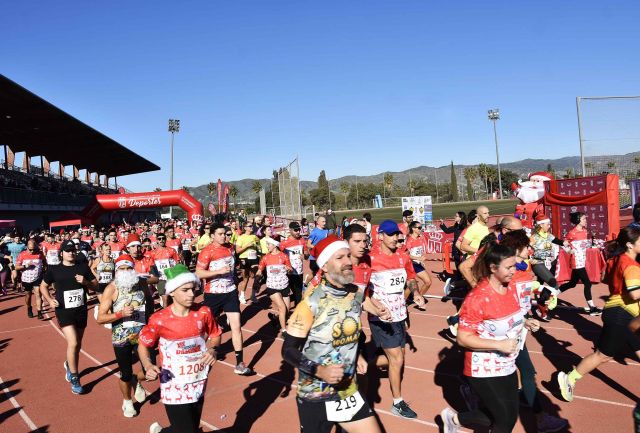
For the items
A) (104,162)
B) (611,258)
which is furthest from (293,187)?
(104,162)

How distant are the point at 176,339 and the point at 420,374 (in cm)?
383

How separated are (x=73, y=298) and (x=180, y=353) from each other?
12.0 feet

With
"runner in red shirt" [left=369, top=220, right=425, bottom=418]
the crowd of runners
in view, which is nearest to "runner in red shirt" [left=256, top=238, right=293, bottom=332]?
the crowd of runners

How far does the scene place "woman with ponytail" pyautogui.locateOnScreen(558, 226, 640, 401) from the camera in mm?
4695

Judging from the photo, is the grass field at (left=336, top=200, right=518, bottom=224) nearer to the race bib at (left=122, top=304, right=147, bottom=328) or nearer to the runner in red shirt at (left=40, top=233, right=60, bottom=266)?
the runner in red shirt at (left=40, top=233, right=60, bottom=266)

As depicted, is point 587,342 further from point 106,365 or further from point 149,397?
point 106,365

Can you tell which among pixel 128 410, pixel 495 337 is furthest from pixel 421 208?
pixel 495 337

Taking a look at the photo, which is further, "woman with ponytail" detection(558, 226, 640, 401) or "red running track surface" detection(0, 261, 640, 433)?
"red running track surface" detection(0, 261, 640, 433)

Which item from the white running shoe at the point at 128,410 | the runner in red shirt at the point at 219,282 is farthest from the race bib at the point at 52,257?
the white running shoe at the point at 128,410

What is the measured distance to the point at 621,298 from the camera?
15.9ft

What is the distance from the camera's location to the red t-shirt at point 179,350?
390cm

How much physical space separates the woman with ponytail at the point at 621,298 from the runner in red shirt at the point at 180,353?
4.09m

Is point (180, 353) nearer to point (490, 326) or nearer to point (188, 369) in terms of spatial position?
point (188, 369)

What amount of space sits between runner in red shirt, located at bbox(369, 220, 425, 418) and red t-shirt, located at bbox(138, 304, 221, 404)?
78.4 inches
